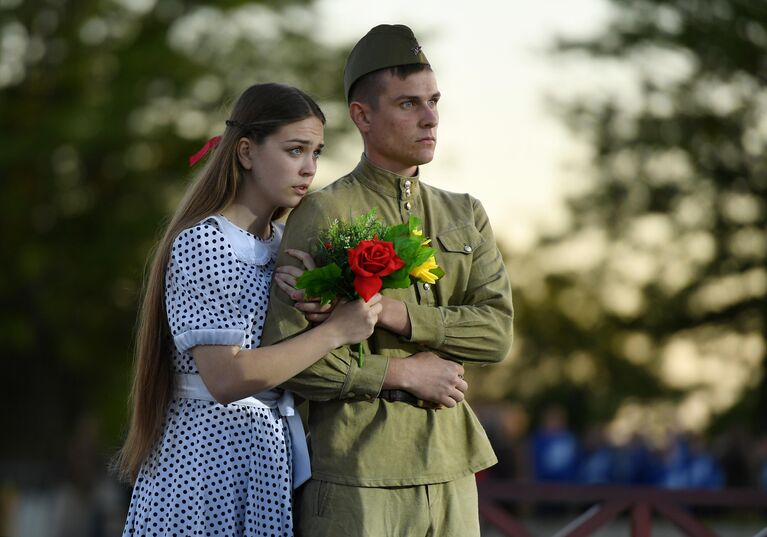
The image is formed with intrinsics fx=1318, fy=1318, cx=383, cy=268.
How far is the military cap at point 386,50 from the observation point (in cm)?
433

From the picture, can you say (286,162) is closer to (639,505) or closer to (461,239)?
(461,239)

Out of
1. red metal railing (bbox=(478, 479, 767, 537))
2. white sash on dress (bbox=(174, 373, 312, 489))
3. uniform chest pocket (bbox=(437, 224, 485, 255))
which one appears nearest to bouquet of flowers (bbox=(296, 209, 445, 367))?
uniform chest pocket (bbox=(437, 224, 485, 255))

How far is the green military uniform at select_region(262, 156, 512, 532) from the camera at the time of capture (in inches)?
161

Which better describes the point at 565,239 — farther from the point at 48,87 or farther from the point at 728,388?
the point at 48,87

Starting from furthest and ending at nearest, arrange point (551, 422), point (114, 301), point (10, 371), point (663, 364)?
point (663, 364) → point (10, 371) → point (114, 301) → point (551, 422)

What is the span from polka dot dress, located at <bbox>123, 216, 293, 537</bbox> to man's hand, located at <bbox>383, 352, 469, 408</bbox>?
47 cm

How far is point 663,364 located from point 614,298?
388 centimetres

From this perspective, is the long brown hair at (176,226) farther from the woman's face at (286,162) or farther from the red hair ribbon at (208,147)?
the red hair ribbon at (208,147)

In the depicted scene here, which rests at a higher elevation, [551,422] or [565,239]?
[565,239]

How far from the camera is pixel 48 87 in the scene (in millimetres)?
24516

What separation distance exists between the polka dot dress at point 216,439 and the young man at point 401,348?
132 millimetres

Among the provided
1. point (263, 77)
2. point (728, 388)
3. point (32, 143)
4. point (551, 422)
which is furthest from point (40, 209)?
point (728, 388)

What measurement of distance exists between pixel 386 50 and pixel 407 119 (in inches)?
9.6

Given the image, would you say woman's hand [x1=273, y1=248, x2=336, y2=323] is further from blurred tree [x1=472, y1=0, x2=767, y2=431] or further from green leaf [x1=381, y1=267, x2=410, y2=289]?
blurred tree [x1=472, y1=0, x2=767, y2=431]
